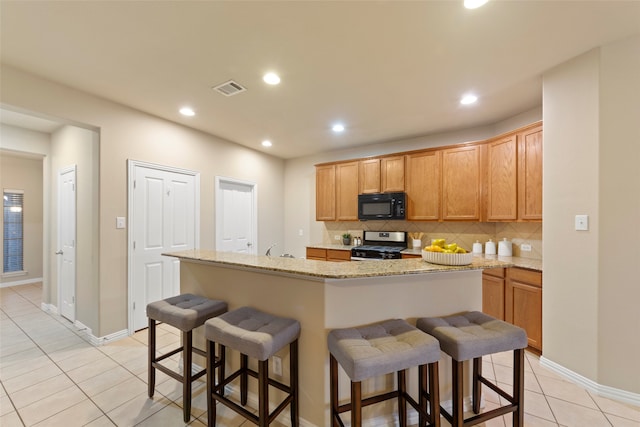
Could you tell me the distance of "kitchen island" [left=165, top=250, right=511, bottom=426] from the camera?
158cm

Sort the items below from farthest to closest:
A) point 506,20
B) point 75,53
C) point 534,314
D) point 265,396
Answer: point 534,314 < point 75,53 < point 506,20 < point 265,396

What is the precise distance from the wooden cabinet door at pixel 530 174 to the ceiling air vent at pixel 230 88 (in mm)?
3068

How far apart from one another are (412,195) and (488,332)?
8.81 ft

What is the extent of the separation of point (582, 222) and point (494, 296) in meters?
1.23

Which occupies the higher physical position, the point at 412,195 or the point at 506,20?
the point at 506,20

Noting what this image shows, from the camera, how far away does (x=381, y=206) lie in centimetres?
418

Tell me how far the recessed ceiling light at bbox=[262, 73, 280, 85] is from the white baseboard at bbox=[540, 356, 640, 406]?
3560 mm

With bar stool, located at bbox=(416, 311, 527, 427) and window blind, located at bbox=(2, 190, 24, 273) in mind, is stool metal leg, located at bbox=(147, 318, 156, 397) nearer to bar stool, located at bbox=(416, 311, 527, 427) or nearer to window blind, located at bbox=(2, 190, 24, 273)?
bar stool, located at bbox=(416, 311, 527, 427)

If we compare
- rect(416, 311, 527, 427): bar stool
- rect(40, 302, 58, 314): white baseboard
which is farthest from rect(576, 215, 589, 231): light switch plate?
rect(40, 302, 58, 314): white baseboard

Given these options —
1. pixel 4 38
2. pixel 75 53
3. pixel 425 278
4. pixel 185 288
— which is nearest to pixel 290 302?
pixel 425 278

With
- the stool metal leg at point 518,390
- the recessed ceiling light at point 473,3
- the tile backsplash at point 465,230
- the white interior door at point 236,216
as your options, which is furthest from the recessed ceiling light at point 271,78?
the tile backsplash at point 465,230

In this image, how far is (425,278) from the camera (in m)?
1.78

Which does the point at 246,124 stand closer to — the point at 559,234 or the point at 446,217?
the point at 446,217

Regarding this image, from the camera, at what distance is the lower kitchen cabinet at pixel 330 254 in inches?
167
